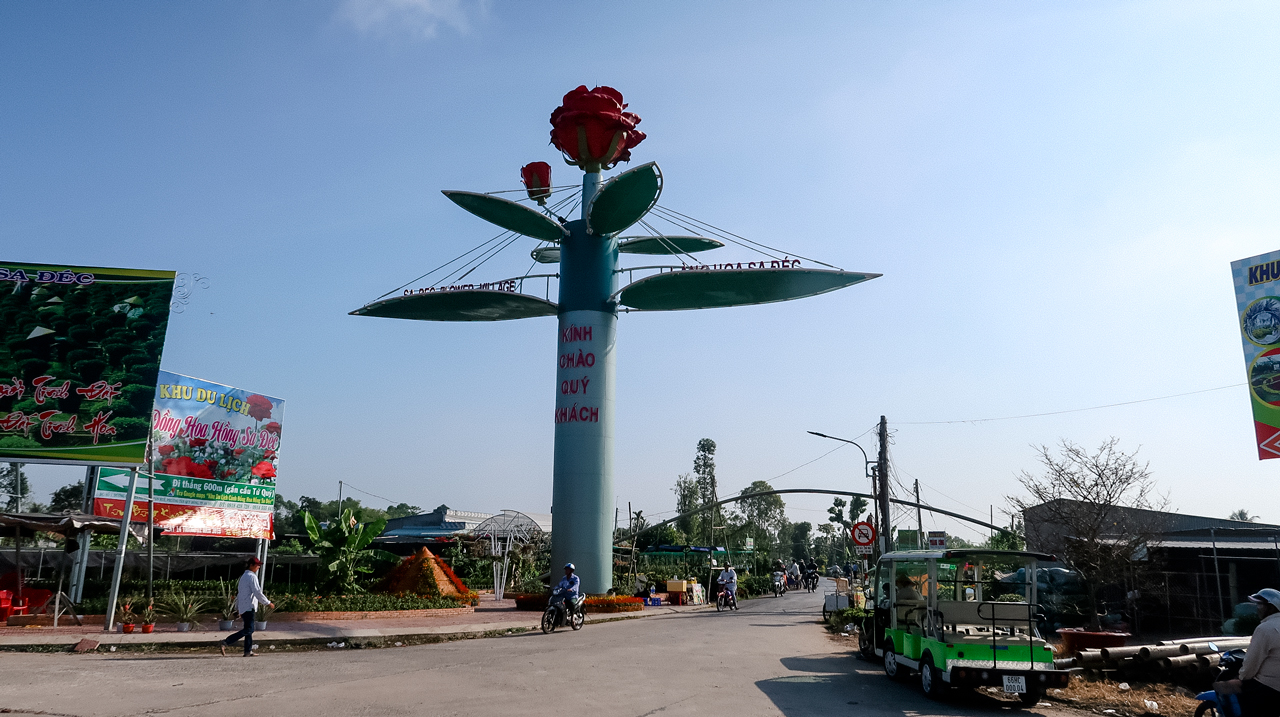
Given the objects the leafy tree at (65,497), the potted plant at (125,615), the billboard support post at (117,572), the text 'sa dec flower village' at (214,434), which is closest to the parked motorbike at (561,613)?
the potted plant at (125,615)

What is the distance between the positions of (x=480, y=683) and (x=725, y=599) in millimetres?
21835

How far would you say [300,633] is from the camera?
55.0 feet

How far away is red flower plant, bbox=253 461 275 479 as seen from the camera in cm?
2292

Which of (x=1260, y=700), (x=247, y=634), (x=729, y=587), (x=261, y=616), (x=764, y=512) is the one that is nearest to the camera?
(x=1260, y=700)

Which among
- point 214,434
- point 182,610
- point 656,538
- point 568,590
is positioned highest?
point 214,434

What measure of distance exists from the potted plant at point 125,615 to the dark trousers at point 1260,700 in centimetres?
1794

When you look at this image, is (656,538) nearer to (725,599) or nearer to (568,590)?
(725,599)

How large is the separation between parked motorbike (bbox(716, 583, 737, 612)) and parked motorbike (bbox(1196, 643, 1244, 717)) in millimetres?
23747

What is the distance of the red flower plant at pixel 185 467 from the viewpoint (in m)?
21.5

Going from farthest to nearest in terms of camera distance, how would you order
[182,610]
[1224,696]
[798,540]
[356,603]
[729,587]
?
[798,540]
[729,587]
[356,603]
[182,610]
[1224,696]

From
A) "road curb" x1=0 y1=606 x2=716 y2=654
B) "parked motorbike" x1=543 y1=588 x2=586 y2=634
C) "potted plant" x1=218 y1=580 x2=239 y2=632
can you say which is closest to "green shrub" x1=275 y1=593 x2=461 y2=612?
"potted plant" x1=218 y1=580 x2=239 y2=632

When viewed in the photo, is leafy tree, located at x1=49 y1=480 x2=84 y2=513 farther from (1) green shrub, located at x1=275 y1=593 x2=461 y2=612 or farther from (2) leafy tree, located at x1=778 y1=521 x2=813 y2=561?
(2) leafy tree, located at x1=778 y1=521 x2=813 y2=561

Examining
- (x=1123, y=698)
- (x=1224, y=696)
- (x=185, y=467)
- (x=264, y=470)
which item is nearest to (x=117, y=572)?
(x=185, y=467)

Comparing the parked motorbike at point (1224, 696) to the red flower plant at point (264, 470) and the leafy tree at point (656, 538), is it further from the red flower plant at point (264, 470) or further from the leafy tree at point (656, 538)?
the leafy tree at point (656, 538)
